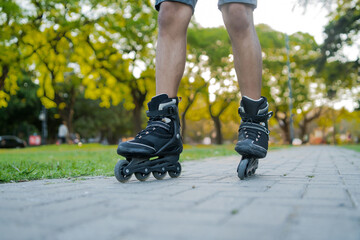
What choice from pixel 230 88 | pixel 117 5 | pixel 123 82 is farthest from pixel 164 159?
pixel 230 88

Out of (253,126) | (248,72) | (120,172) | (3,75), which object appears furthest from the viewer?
(3,75)

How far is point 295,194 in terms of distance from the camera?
1.76 meters

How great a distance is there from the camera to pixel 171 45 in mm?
2799

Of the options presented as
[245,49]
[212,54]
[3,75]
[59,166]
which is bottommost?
[59,166]

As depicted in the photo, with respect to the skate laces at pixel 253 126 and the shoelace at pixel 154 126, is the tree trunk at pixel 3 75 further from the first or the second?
the skate laces at pixel 253 126

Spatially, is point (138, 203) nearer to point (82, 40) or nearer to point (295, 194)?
point (295, 194)

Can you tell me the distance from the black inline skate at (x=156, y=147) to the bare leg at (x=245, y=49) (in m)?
0.57

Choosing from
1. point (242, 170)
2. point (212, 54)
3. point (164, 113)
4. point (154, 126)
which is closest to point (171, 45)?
point (164, 113)

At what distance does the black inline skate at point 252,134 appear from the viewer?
100 inches

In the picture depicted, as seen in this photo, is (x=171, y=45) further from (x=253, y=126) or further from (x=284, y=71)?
(x=284, y=71)

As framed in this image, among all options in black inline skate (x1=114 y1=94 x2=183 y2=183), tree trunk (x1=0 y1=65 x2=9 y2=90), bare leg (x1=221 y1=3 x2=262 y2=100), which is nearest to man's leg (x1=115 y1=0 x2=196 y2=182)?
black inline skate (x1=114 y1=94 x2=183 y2=183)

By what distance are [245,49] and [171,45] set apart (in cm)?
58

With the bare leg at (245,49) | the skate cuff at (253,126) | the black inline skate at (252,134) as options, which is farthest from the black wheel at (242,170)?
the bare leg at (245,49)

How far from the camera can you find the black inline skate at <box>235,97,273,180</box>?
2545 mm
